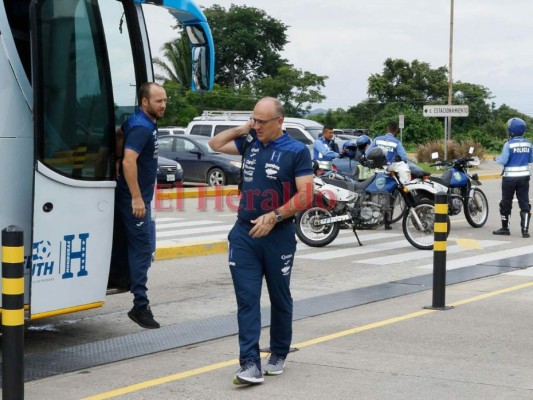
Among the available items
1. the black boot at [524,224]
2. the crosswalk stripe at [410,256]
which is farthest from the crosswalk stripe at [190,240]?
the black boot at [524,224]

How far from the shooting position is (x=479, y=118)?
66.9 m

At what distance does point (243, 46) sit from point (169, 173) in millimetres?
55831

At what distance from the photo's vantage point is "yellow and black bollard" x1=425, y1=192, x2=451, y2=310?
9258 mm

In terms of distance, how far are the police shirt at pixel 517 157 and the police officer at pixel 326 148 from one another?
4118mm

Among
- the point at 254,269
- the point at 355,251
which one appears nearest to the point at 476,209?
the point at 355,251

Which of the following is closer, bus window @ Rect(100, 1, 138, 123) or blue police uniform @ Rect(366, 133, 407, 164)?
bus window @ Rect(100, 1, 138, 123)

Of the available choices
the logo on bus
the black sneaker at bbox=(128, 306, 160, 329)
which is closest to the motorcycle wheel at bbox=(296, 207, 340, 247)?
the black sneaker at bbox=(128, 306, 160, 329)

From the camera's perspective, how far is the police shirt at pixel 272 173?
643 cm

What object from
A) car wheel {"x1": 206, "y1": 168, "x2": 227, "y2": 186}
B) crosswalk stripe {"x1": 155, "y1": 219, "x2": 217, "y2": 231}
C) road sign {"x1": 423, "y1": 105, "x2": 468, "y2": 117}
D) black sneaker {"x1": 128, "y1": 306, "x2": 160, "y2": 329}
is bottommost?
black sneaker {"x1": 128, "y1": 306, "x2": 160, "y2": 329}

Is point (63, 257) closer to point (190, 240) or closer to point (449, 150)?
point (190, 240)

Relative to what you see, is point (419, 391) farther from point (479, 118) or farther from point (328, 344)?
point (479, 118)

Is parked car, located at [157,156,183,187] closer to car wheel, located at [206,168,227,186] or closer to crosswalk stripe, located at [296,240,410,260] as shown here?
car wheel, located at [206,168,227,186]

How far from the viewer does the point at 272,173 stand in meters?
6.43

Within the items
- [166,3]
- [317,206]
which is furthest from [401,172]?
[166,3]
